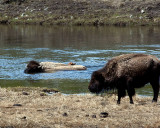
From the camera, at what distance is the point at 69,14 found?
54812 millimetres

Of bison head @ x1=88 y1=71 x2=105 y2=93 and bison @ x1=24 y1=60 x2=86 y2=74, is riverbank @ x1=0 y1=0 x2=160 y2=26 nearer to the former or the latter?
bison @ x1=24 y1=60 x2=86 y2=74

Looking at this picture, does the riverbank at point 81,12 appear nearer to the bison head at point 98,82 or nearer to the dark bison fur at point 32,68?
the dark bison fur at point 32,68

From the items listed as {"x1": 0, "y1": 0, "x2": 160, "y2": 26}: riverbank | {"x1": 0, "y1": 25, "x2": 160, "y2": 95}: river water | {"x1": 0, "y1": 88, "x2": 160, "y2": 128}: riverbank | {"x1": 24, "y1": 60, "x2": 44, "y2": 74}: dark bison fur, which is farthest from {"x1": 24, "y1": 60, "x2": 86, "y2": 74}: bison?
{"x1": 0, "y1": 0, "x2": 160, "y2": 26}: riverbank

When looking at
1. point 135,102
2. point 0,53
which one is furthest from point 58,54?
point 135,102

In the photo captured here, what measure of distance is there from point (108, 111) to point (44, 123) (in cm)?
183

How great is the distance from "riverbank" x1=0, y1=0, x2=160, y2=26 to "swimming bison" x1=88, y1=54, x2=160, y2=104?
39591 mm

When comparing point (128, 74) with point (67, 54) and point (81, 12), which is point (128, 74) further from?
point (81, 12)

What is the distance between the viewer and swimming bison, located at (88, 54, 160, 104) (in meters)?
10.1

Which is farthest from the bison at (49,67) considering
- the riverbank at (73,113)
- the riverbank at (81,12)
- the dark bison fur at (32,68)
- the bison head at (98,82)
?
the riverbank at (81,12)

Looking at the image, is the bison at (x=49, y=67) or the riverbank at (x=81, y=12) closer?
the bison at (x=49, y=67)

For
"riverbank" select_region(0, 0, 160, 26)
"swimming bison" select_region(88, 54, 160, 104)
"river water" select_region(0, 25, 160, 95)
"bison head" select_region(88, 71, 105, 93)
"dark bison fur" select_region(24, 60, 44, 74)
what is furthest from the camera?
"riverbank" select_region(0, 0, 160, 26)

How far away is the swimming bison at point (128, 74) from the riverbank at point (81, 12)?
130 feet

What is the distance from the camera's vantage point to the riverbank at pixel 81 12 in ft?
167

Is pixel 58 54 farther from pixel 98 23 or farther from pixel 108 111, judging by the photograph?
pixel 98 23
